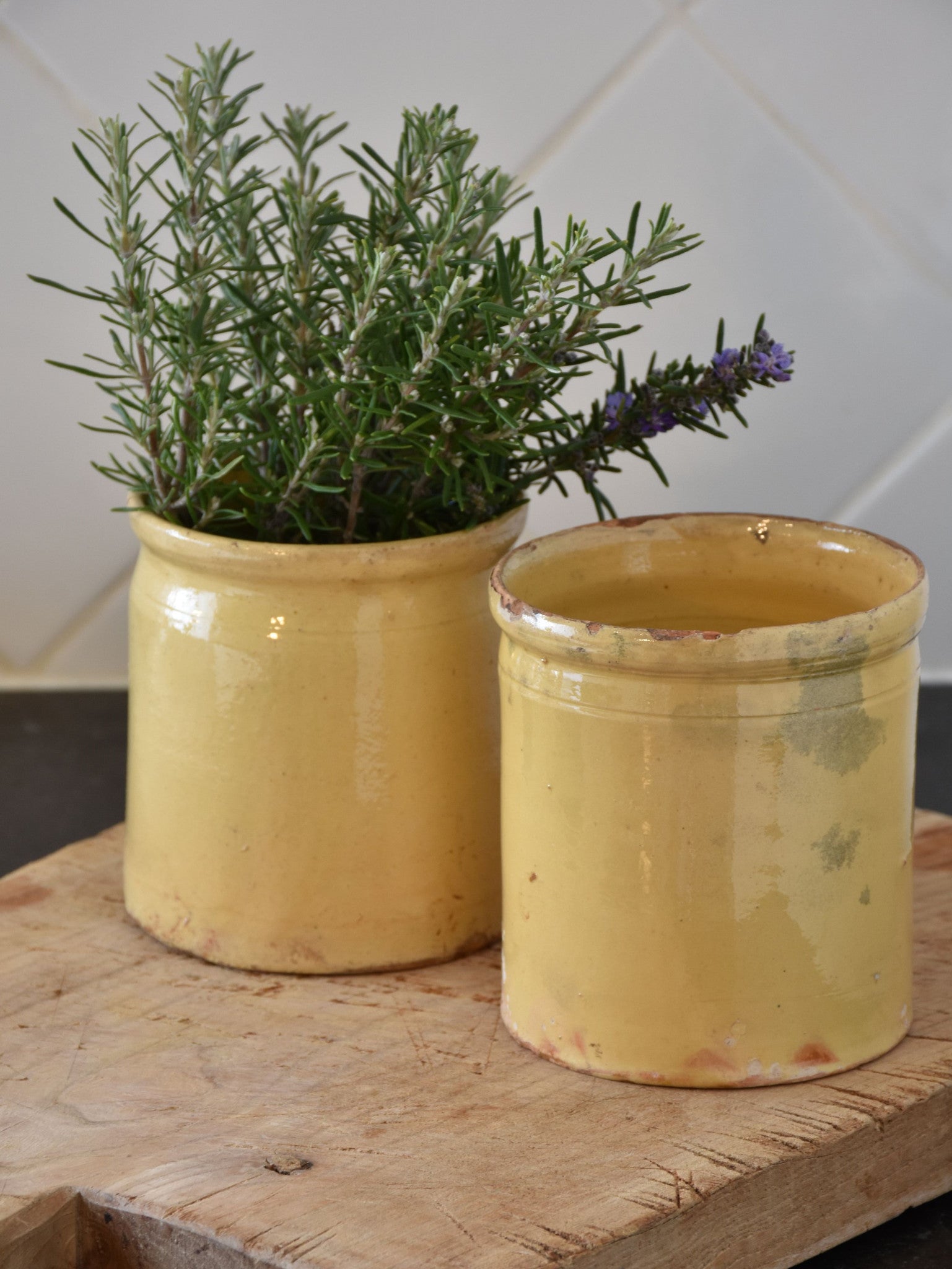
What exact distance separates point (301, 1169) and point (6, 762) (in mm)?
423

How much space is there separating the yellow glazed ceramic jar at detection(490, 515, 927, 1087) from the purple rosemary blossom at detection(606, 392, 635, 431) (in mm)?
73

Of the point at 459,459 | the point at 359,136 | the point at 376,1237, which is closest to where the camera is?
the point at 376,1237

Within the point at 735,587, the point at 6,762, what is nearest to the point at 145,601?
the point at 735,587

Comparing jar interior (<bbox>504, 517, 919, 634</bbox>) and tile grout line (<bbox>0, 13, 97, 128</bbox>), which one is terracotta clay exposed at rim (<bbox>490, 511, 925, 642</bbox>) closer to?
jar interior (<bbox>504, 517, 919, 634</bbox>)

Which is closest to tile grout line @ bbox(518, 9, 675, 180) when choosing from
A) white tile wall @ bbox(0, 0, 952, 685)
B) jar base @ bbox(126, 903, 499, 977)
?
white tile wall @ bbox(0, 0, 952, 685)

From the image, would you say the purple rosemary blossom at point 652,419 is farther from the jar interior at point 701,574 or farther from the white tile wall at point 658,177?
the white tile wall at point 658,177

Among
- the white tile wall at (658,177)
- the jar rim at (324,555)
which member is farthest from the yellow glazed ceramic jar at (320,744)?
the white tile wall at (658,177)

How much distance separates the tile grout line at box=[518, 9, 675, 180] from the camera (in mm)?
722

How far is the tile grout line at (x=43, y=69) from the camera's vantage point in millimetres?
700

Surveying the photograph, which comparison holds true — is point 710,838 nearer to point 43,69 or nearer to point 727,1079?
point 727,1079

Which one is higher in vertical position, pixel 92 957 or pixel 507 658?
pixel 507 658

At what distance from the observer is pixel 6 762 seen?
29.2 inches

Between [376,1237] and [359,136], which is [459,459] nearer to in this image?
[376,1237]

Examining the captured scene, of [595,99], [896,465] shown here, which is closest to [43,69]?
[595,99]
